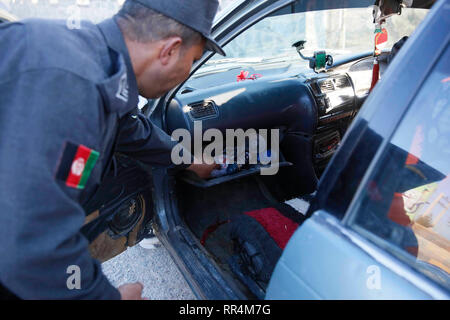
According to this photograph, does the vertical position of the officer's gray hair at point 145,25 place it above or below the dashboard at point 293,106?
above

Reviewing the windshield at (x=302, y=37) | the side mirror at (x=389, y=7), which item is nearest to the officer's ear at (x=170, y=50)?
the side mirror at (x=389, y=7)

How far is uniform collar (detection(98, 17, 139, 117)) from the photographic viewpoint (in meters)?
1.06

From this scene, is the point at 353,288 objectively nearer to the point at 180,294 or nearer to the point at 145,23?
the point at 145,23

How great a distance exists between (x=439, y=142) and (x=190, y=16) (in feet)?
3.47

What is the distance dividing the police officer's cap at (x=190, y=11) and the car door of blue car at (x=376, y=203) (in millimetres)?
590

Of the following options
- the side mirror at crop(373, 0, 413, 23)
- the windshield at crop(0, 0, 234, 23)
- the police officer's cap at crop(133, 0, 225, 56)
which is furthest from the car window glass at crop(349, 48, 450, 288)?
the windshield at crop(0, 0, 234, 23)

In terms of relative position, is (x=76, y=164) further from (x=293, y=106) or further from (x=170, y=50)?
(x=293, y=106)

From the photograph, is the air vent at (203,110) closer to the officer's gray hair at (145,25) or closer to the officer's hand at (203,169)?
the officer's hand at (203,169)

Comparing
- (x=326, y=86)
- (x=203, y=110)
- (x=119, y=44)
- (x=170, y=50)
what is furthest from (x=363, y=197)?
(x=326, y=86)

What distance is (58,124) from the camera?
836 millimetres

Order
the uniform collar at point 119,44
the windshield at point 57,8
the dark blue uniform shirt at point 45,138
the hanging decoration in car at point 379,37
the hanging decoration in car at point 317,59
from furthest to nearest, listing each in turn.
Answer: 1. the windshield at point 57,8
2. the hanging decoration in car at point 317,59
3. the hanging decoration in car at point 379,37
4. the uniform collar at point 119,44
5. the dark blue uniform shirt at point 45,138

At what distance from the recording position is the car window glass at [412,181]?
918 millimetres

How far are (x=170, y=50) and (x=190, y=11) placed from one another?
5.6 inches
